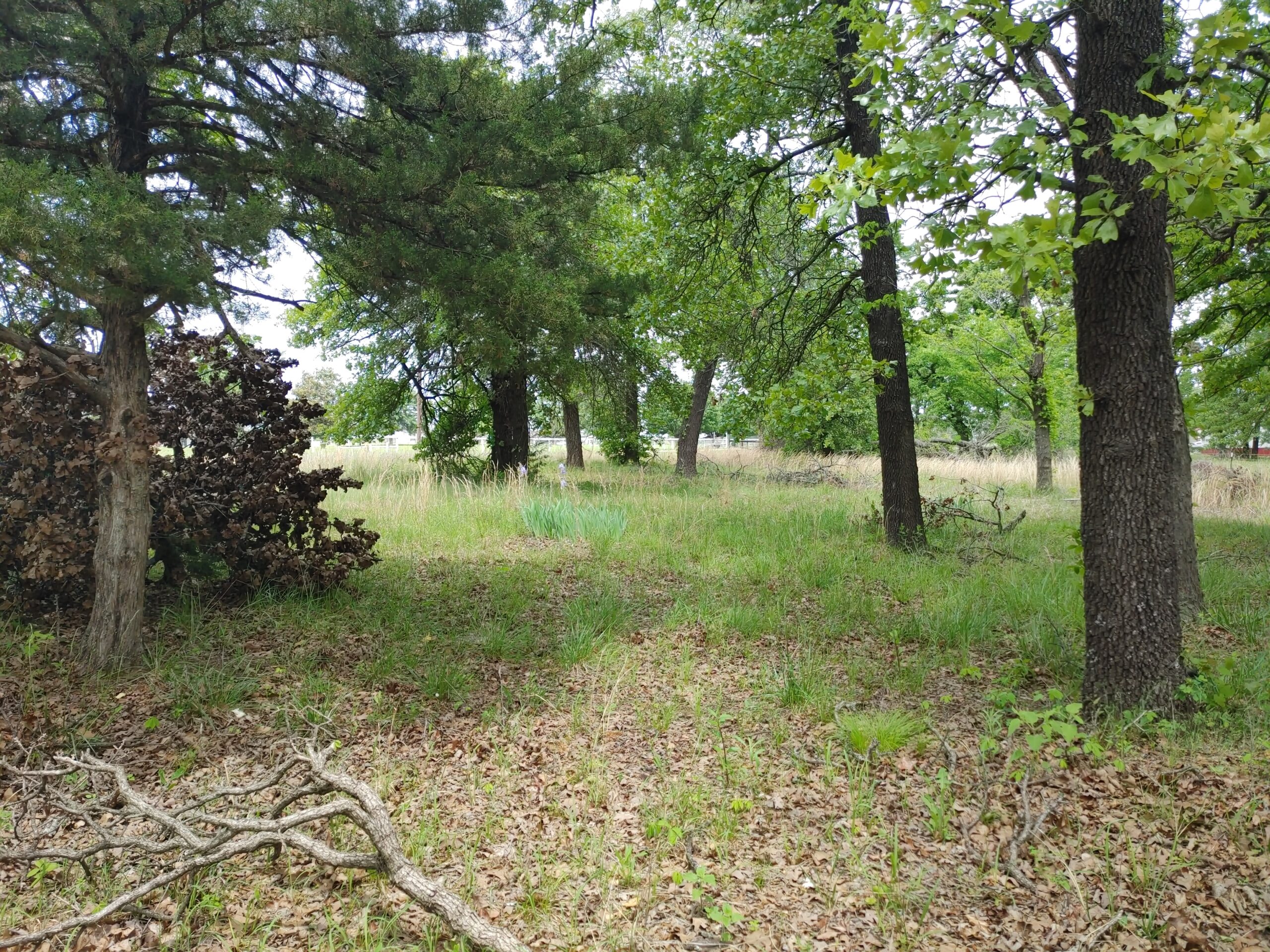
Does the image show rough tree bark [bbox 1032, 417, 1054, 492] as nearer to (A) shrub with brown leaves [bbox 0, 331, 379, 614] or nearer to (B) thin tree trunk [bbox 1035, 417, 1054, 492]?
(B) thin tree trunk [bbox 1035, 417, 1054, 492]

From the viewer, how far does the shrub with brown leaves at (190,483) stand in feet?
14.9

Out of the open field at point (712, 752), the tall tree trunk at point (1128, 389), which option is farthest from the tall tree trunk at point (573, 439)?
the tall tree trunk at point (1128, 389)

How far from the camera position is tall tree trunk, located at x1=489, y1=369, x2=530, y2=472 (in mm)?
13211

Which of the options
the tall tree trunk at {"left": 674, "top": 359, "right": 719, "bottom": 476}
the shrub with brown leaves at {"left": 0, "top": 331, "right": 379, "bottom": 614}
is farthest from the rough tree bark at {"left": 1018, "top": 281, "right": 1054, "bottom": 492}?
the shrub with brown leaves at {"left": 0, "top": 331, "right": 379, "bottom": 614}

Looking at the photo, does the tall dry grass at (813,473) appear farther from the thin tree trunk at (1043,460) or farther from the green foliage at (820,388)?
the green foliage at (820,388)

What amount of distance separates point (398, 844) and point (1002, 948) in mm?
2115

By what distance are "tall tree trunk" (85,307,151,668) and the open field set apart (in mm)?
281

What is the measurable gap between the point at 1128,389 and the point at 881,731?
2.09 m

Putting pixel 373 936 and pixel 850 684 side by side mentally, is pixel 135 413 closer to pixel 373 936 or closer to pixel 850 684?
pixel 373 936

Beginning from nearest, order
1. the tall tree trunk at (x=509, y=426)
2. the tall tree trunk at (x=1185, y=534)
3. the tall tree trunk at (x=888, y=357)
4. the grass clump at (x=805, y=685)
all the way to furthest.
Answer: the grass clump at (x=805, y=685), the tall tree trunk at (x=1185, y=534), the tall tree trunk at (x=888, y=357), the tall tree trunk at (x=509, y=426)

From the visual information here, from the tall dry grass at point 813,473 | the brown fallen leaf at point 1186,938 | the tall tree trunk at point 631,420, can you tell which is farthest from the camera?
the tall tree trunk at point 631,420

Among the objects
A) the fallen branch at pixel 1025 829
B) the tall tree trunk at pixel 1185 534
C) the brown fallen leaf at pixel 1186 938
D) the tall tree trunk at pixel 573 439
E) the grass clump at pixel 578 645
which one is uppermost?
the tall tree trunk at pixel 573 439

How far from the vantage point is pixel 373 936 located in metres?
2.52

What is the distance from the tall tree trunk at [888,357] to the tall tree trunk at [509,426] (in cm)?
716
